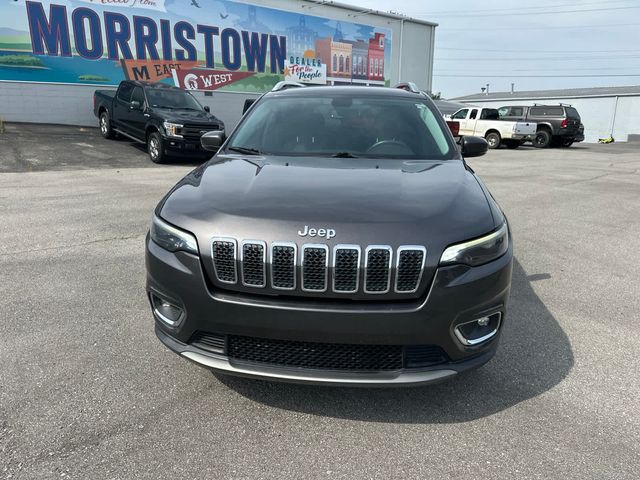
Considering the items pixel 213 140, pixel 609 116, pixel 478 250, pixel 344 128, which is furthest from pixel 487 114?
pixel 609 116

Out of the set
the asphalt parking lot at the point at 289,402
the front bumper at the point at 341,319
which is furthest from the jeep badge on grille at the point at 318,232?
the asphalt parking lot at the point at 289,402

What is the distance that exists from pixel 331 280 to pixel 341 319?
0.18m

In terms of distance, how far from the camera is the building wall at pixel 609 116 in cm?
4056

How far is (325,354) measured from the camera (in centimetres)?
227

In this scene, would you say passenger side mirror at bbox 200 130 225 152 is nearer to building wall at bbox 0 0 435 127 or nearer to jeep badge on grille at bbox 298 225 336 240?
jeep badge on grille at bbox 298 225 336 240

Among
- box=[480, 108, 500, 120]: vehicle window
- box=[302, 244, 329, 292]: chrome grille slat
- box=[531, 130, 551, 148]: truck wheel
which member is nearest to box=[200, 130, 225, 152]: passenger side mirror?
box=[302, 244, 329, 292]: chrome grille slat

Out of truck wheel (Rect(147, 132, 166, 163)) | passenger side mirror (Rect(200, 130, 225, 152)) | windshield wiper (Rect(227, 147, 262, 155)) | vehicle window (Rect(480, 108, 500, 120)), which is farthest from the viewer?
vehicle window (Rect(480, 108, 500, 120))

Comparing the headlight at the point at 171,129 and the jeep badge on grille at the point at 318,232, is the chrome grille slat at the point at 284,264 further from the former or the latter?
the headlight at the point at 171,129

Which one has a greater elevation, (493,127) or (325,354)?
(325,354)

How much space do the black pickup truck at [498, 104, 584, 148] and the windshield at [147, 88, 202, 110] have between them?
16.8 metres

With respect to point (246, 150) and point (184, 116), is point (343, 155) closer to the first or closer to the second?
point (246, 150)

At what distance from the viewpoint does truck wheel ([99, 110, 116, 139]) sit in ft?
50.5

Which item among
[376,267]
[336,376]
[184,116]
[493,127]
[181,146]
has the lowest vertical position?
[493,127]

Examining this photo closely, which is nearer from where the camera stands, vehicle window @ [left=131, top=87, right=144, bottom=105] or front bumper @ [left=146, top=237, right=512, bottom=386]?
front bumper @ [left=146, top=237, right=512, bottom=386]
